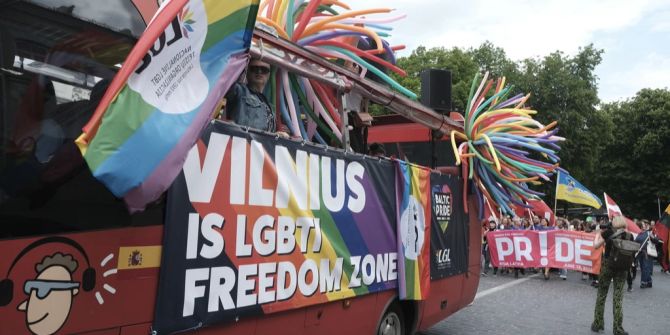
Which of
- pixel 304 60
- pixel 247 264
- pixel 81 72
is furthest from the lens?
pixel 304 60

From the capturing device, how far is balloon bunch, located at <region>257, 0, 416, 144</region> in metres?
4.21

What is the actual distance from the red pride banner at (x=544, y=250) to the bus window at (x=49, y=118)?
12931mm

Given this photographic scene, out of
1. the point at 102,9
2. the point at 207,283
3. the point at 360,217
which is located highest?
the point at 102,9

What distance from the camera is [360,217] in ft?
15.1

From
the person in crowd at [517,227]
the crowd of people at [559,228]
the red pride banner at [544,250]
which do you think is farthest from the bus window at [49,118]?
the person in crowd at [517,227]

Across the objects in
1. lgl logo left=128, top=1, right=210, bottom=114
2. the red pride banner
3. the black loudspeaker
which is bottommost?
the red pride banner

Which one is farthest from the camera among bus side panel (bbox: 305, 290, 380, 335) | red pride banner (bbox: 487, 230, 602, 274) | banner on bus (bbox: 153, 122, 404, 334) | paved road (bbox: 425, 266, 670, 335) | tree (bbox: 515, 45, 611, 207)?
tree (bbox: 515, 45, 611, 207)

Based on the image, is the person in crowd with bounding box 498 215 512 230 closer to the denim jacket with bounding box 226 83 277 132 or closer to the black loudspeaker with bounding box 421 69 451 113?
the black loudspeaker with bounding box 421 69 451 113

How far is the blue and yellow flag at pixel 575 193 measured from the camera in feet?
53.0

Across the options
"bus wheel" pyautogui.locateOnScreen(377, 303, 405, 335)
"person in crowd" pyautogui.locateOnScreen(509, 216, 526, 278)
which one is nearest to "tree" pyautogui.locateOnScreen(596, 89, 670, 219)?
"person in crowd" pyautogui.locateOnScreen(509, 216, 526, 278)

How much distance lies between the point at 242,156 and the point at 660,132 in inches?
1633

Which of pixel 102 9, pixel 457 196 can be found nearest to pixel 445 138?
pixel 457 196

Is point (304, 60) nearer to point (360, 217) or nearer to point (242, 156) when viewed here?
point (242, 156)

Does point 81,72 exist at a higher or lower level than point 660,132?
lower
